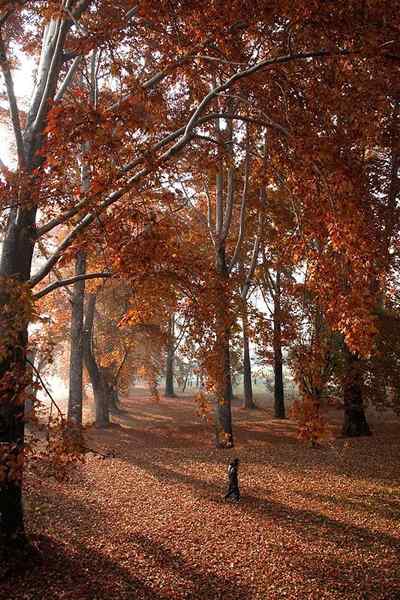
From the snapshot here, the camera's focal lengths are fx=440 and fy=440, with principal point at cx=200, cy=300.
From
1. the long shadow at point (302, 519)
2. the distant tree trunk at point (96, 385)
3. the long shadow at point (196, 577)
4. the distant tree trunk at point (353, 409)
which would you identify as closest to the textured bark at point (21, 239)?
the long shadow at point (196, 577)

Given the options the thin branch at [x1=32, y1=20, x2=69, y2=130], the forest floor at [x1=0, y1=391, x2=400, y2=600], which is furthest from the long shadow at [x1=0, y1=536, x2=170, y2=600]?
the thin branch at [x1=32, y1=20, x2=69, y2=130]

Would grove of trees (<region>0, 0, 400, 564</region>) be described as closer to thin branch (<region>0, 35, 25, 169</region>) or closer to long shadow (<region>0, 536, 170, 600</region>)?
thin branch (<region>0, 35, 25, 169</region>)

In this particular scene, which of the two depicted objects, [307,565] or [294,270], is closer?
[307,565]

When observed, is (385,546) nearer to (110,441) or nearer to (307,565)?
(307,565)

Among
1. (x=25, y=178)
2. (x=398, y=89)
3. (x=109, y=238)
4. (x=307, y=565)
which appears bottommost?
(x=307, y=565)

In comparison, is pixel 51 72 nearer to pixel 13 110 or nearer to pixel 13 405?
pixel 13 110

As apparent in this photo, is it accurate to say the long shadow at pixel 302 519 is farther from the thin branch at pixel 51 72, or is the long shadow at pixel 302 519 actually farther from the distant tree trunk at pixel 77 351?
the thin branch at pixel 51 72

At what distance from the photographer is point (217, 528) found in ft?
29.7

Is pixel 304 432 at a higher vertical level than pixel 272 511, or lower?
higher

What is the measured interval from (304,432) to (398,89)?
6.17 m

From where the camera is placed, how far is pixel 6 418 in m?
7.00

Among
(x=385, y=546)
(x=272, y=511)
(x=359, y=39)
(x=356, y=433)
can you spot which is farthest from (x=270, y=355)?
(x=359, y=39)

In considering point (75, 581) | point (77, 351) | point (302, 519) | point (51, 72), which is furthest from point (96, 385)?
point (51, 72)

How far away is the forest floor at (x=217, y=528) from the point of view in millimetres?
6848
